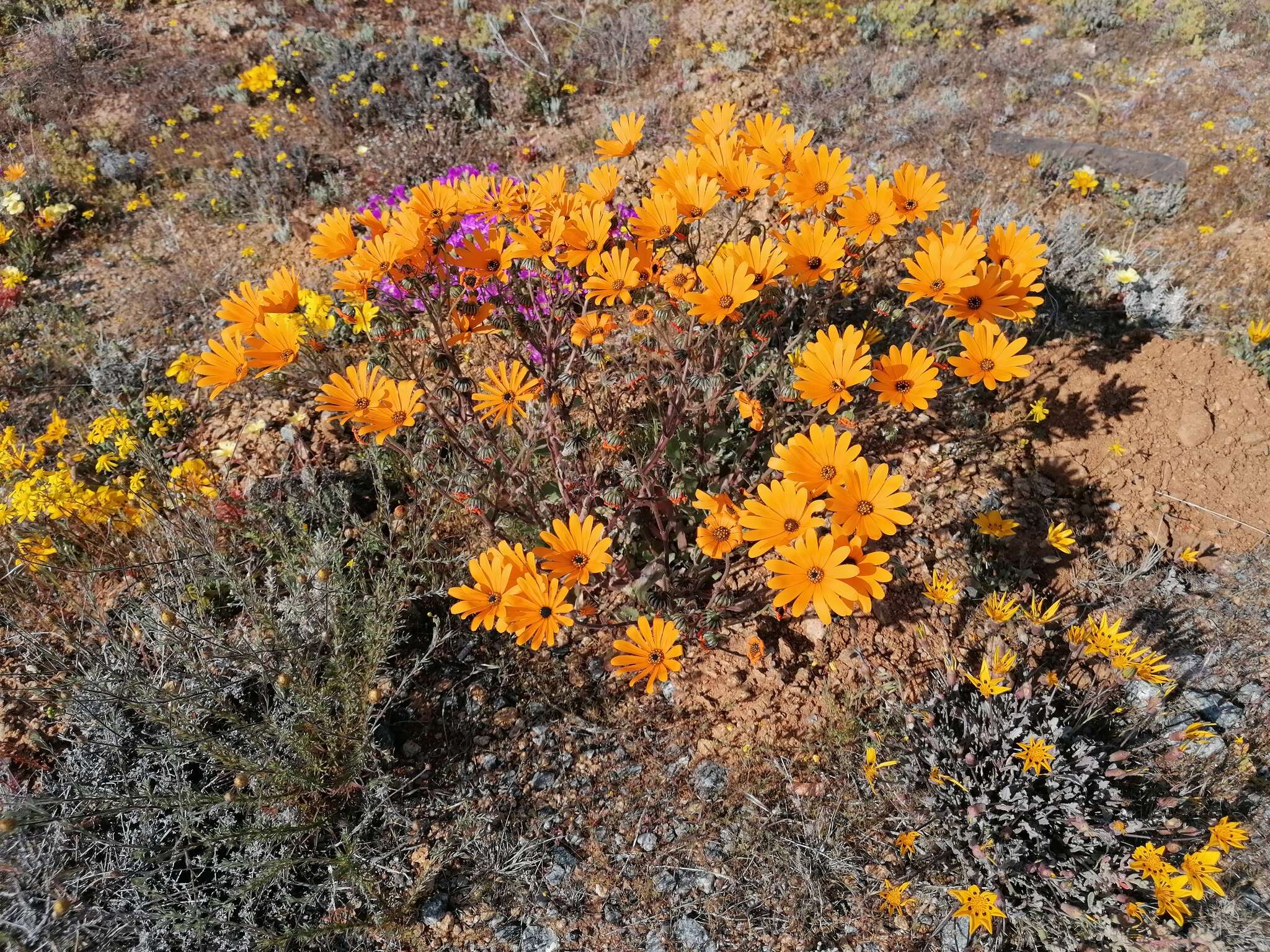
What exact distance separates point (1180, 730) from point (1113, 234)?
3.62 m

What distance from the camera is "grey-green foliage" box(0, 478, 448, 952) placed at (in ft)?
7.72

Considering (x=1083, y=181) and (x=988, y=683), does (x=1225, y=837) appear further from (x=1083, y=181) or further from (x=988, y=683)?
(x=1083, y=181)

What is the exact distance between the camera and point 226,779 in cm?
277

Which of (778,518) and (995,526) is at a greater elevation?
(778,518)

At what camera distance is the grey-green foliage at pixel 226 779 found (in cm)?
235

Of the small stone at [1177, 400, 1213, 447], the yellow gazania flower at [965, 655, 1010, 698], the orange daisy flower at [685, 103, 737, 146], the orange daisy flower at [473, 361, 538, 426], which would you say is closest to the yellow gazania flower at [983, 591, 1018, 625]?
the yellow gazania flower at [965, 655, 1010, 698]

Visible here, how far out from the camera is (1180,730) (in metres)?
2.77

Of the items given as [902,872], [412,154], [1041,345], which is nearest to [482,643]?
[902,872]

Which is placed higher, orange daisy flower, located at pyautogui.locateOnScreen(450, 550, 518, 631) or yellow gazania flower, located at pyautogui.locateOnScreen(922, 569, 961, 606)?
orange daisy flower, located at pyautogui.locateOnScreen(450, 550, 518, 631)

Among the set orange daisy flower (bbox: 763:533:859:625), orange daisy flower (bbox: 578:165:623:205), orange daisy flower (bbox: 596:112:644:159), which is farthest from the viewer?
orange daisy flower (bbox: 596:112:644:159)

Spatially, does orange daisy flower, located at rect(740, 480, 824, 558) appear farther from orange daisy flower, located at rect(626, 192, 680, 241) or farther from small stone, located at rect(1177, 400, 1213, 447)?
small stone, located at rect(1177, 400, 1213, 447)

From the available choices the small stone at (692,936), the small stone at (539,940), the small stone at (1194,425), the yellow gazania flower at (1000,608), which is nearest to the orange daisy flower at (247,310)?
the small stone at (539,940)

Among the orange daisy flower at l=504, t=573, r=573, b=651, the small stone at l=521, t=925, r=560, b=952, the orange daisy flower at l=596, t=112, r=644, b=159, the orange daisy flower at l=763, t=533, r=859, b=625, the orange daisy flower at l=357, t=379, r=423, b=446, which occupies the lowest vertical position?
the small stone at l=521, t=925, r=560, b=952

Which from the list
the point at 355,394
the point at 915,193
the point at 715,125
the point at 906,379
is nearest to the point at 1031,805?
the point at 906,379
